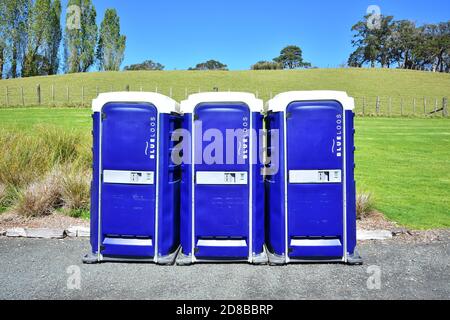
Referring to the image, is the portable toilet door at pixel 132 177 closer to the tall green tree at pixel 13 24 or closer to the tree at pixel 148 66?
the tall green tree at pixel 13 24

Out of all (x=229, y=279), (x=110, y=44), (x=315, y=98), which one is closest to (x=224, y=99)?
(x=315, y=98)

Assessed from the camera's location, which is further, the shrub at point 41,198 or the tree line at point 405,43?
the tree line at point 405,43

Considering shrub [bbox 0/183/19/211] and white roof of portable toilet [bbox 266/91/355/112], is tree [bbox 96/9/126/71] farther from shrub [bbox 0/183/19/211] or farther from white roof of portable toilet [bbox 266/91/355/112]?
white roof of portable toilet [bbox 266/91/355/112]

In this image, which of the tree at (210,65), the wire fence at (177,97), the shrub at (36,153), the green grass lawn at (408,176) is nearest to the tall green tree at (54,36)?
the wire fence at (177,97)

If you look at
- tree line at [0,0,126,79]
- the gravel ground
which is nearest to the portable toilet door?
the gravel ground

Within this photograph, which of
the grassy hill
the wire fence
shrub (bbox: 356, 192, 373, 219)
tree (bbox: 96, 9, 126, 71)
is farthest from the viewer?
tree (bbox: 96, 9, 126, 71)

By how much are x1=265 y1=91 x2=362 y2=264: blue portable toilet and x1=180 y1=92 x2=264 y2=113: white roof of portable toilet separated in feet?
0.74

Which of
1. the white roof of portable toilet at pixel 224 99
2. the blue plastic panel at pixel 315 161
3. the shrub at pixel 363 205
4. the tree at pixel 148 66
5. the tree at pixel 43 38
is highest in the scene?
the tree at pixel 148 66

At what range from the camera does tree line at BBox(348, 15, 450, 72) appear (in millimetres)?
87062

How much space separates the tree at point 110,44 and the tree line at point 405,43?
52.3 m

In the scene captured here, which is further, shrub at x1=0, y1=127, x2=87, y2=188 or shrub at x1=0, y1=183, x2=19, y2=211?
Answer: shrub at x1=0, y1=127, x2=87, y2=188

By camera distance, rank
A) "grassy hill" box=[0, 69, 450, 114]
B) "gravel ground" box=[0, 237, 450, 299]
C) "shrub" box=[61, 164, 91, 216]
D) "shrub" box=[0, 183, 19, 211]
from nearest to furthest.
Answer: "gravel ground" box=[0, 237, 450, 299] < "shrub" box=[61, 164, 91, 216] < "shrub" box=[0, 183, 19, 211] < "grassy hill" box=[0, 69, 450, 114]

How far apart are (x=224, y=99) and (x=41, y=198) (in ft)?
12.0

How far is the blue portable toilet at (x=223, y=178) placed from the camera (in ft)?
14.3
